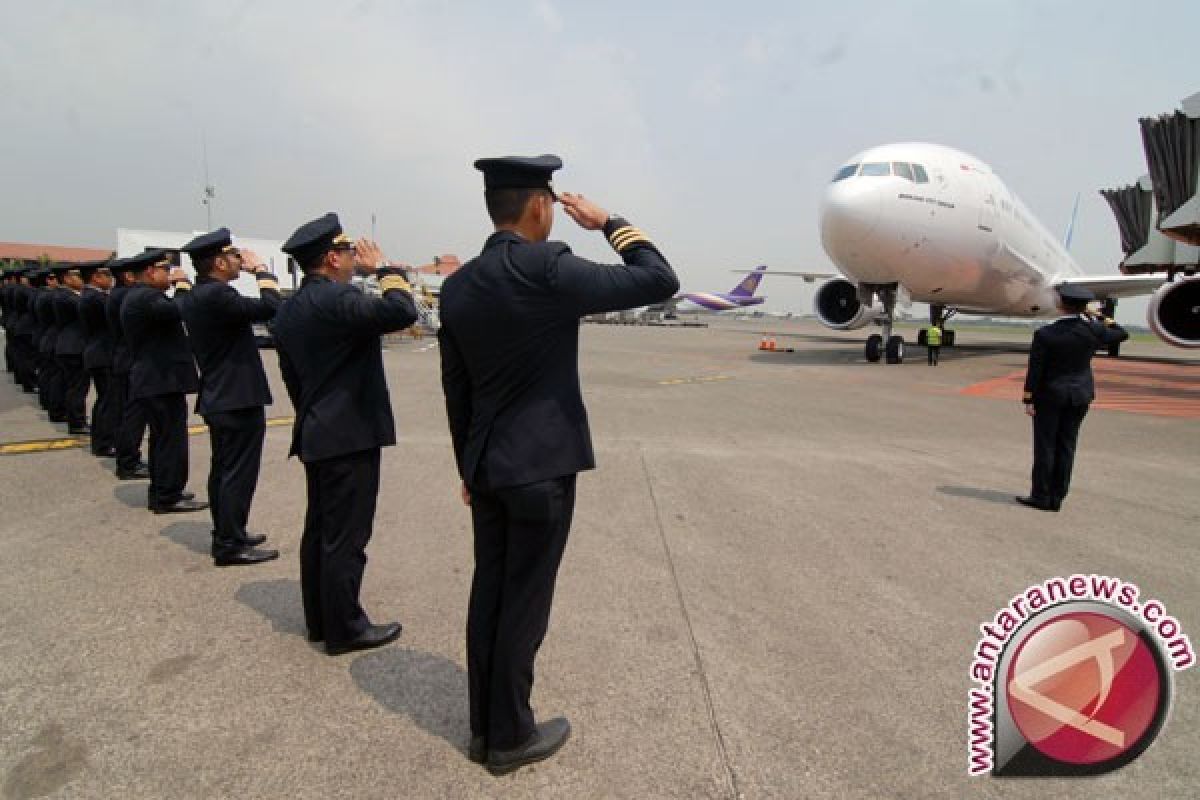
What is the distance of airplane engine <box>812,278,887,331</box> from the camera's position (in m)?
21.4

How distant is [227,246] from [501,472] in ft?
9.80

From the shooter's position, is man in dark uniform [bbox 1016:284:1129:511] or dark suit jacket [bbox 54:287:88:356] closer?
man in dark uniform [bbox 1016:284:1129:511]

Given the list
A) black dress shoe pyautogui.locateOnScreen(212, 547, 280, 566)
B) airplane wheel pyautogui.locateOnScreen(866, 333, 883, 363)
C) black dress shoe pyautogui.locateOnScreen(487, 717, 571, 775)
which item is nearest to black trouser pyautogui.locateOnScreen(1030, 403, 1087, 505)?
black dress shoe pyautogui.locateOnScreen(487, 717, 571, 775)

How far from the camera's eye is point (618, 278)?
1952 millimetres

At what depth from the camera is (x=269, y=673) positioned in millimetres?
2633

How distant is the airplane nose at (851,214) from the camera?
528 inches

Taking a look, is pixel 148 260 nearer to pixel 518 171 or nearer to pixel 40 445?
pixel 40 445

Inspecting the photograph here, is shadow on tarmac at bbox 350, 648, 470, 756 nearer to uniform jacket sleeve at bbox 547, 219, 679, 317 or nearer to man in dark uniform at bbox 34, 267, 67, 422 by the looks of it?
uniform jacket sleeve at bbox 547, 219, 679, 317

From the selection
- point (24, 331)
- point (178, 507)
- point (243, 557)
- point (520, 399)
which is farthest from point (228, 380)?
point (24, 331)

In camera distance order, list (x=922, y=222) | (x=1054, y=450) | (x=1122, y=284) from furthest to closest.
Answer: (x=1122, y=284)
(x=922, y=222)
(x=1054, y=450)

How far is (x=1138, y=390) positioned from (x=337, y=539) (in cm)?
1748

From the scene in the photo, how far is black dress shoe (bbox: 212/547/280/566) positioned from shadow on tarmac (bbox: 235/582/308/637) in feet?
0.91

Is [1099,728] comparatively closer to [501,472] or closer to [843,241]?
[501,472]

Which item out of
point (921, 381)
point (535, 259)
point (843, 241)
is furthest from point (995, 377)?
point (535, 259)
